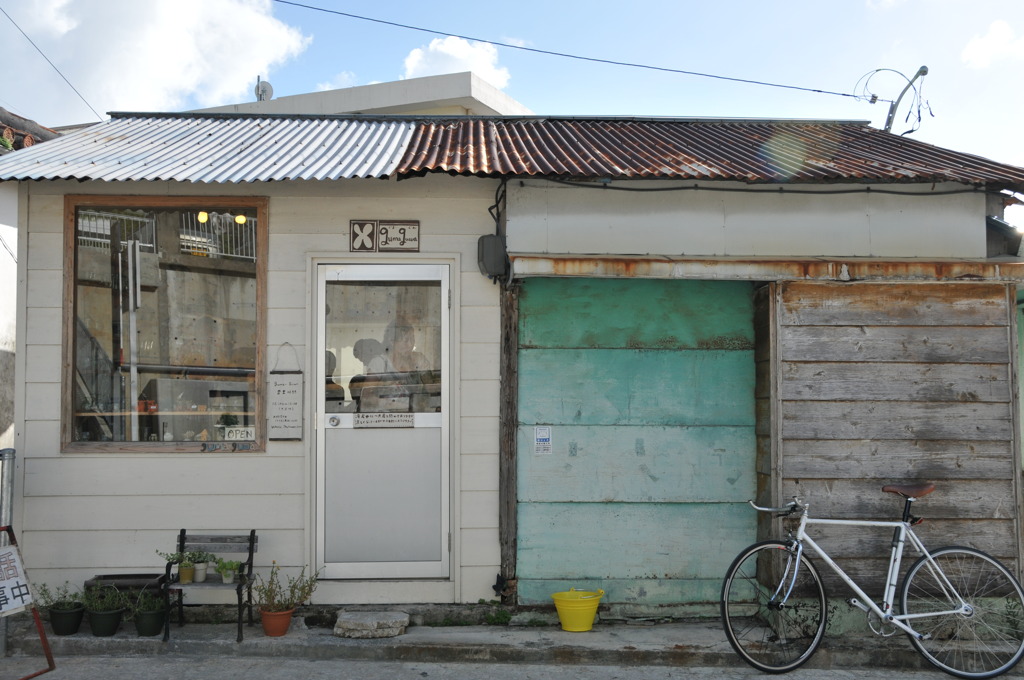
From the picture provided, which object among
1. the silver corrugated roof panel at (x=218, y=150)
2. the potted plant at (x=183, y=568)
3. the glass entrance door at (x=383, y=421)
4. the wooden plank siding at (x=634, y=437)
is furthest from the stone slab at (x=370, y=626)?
the silver corrugated roof panel at (x=218, y=150)

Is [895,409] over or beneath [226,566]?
over

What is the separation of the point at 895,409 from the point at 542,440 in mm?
2572

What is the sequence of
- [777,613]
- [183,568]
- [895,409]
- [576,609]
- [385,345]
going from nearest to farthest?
[777,613]
[183,568]
[576,609]
[895,409]
[385,345]

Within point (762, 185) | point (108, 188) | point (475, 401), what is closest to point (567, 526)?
point (475, 401)

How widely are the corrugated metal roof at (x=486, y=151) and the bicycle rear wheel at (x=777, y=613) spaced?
8.70 feet

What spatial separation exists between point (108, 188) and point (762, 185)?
4889 millimetres

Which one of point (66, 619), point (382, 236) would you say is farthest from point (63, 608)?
point (382, 236)

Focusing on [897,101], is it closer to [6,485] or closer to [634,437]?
[634,437]

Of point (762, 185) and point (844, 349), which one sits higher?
point (762, 185)

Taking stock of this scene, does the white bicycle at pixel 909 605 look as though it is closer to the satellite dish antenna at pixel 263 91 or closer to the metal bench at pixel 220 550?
the metal bench at pixel 220 550

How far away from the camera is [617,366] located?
21.8ft

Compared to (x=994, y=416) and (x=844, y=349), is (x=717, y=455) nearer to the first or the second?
(x=844, y=349)

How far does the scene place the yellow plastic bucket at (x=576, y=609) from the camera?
242 inches

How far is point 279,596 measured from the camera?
20.6 ft
